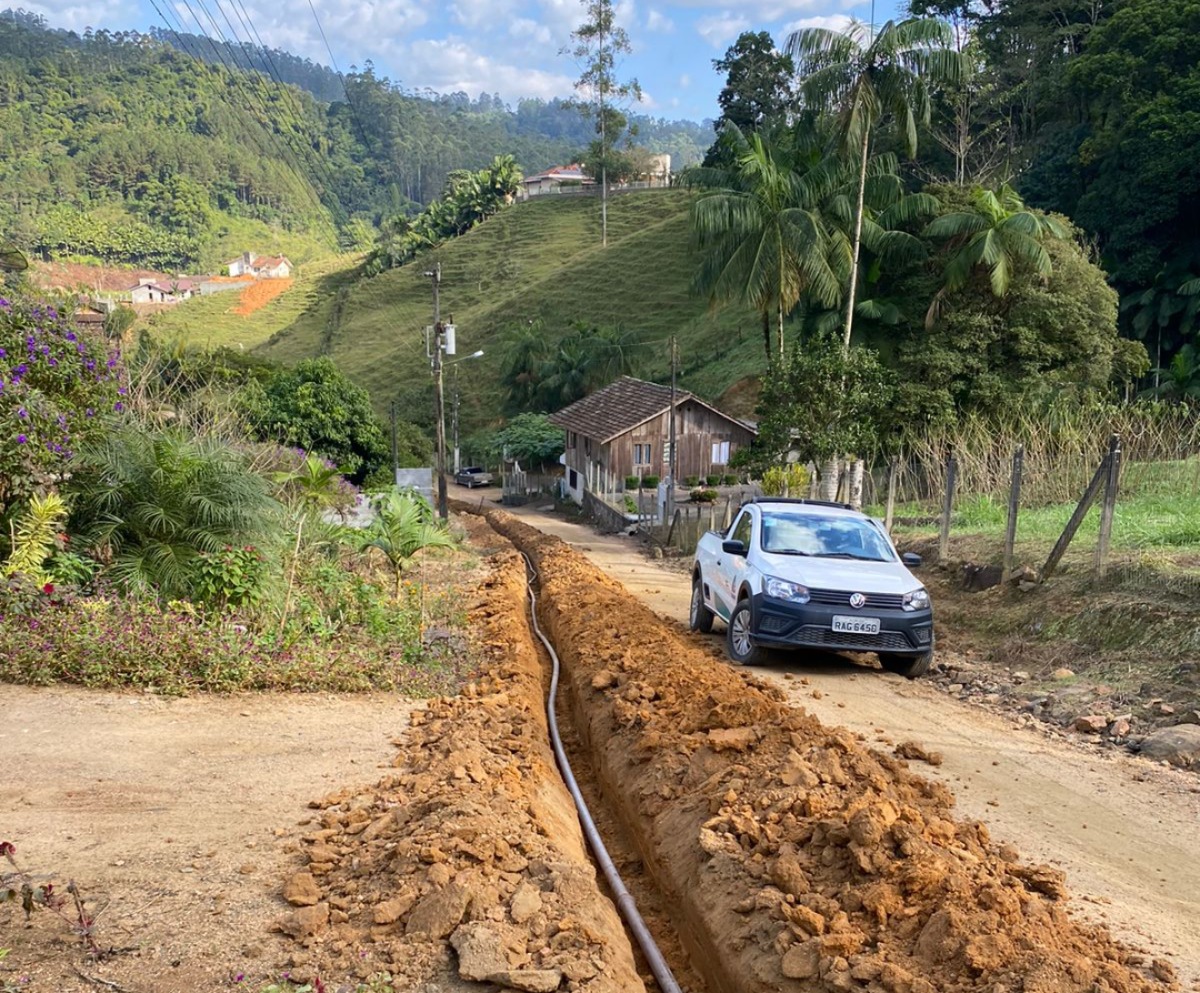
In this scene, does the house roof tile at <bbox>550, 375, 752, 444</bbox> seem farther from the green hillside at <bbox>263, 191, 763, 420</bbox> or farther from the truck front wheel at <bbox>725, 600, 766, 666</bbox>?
the truck front wheel at <bbox>725, 600, 766, 666</bbox>

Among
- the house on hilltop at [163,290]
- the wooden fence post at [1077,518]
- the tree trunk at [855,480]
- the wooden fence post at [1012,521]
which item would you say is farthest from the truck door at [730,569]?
the house on hilltop at [163,290]

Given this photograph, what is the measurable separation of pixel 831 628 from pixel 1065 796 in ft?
10.5

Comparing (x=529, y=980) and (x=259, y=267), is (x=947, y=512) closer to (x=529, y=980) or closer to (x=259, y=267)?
(x=529, y=980)

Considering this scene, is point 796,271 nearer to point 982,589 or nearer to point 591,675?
point 982,589

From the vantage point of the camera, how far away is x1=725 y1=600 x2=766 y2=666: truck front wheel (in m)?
9.79

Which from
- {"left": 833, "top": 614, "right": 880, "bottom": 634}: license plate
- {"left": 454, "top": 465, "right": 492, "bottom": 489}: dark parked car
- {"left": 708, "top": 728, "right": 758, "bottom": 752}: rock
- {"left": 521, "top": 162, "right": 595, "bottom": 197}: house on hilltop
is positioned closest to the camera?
{"left": 708, "top": 728, "right": 758, "bottom": 752}: rock

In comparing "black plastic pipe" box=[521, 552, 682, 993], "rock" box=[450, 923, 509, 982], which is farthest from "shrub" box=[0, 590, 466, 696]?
"rock" box=[450, 923, 509, 982]

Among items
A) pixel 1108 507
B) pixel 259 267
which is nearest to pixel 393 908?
pixel 1108 507

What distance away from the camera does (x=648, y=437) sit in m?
40.9

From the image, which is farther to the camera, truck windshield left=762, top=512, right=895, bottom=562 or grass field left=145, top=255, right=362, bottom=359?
grass field left=145, top=255, right=362, bottom=359

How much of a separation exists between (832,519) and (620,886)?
6287 mm

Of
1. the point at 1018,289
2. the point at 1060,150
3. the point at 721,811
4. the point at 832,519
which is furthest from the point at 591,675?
the point at 1060,150

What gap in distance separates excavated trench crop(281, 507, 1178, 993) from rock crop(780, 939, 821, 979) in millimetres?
10

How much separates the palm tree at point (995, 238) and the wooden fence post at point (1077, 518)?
17196 millimetres
